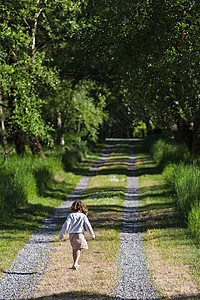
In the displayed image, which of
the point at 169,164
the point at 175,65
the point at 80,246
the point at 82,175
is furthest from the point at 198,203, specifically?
the point at 82,175

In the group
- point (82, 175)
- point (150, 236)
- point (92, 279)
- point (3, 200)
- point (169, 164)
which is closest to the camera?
point (92, 279)

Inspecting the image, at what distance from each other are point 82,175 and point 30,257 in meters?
16.9

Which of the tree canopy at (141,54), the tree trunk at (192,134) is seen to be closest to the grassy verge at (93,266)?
the tree canopy at (141,54)

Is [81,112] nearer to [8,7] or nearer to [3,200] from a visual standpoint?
[8,7]

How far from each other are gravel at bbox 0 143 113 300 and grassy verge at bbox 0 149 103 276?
20cm

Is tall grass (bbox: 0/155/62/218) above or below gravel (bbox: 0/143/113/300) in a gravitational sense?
above

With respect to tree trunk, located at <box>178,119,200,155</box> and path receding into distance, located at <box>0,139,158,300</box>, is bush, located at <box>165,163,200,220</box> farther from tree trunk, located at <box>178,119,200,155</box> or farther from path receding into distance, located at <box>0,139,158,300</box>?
tree trunk, located at <box>178,119,200,155</box>

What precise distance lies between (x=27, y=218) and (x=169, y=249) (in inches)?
226

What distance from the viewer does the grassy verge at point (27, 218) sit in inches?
389

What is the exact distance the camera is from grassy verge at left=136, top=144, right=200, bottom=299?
7.11 m

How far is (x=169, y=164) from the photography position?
2409 cm

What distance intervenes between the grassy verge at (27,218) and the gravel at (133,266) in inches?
102

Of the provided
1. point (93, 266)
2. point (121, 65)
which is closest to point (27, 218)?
point (93, 266)

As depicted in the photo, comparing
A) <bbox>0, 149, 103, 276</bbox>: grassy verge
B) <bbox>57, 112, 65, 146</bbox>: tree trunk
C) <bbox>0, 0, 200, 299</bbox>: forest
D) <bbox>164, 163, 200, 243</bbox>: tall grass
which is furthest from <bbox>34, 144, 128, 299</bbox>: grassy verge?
<bbox>57, 112, 65, 146</bbox>: tree trunk
